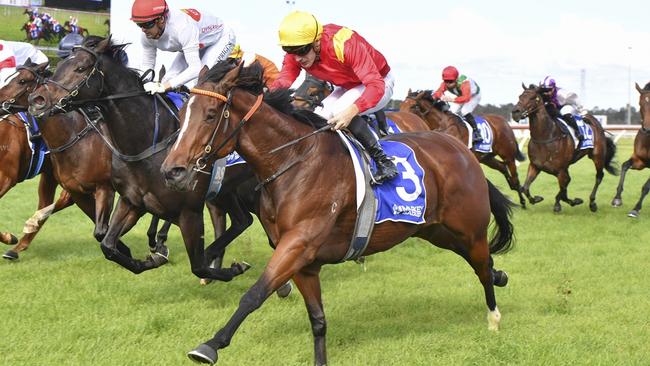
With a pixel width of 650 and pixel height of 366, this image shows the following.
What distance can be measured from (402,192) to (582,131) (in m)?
8.85

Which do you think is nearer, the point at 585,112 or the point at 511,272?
the point at 511,272

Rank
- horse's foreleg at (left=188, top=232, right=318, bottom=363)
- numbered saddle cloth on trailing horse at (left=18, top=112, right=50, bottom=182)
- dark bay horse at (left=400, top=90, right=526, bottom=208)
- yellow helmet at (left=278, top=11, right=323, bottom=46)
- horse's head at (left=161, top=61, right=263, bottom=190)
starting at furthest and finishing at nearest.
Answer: dark bay horse at (left=400, top=90, right=526, bottom=208)
numbered saddle cloth on trailing horse at (left=18, top=112, right=50, bottom=182)
yellow helmet at (left=278, top=11, right=323, bottom=46)
horse's head at (left=161, top=61, right=263, bottom=190)
horse's foreleg at (left=188, top=232, right=318, bottom=363)

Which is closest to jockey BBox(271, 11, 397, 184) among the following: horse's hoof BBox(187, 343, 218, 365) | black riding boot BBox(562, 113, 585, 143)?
horse's hoof BBox(187, 343, 218, 365)

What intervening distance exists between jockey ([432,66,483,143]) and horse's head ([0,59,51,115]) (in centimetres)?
828

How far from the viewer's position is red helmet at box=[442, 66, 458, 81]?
44.6 feet

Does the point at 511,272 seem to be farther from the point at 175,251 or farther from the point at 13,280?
the point at 13,280

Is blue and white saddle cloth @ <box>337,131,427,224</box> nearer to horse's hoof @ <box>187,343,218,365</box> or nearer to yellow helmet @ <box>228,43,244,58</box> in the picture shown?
horse's hoof @ <box>187,343,218,365</box>

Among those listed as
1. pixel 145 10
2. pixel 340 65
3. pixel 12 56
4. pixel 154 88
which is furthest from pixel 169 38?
pixel 12 56

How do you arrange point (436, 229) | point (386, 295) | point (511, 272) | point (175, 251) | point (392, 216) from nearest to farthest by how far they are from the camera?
point (392, 216) → point (436, 229) → point (386, 295) → point (511, 272) → point (175, 251)

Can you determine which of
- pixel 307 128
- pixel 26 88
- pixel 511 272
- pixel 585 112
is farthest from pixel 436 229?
pixel 585 112

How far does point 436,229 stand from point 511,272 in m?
2.40

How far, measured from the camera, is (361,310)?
5680 millimetres

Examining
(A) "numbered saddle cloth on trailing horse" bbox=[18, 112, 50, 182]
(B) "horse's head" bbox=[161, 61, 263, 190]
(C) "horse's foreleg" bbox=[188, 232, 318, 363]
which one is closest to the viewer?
(C) "horse's foreleg" bbox=[188, 232, 318, 363]

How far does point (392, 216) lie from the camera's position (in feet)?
14.8
